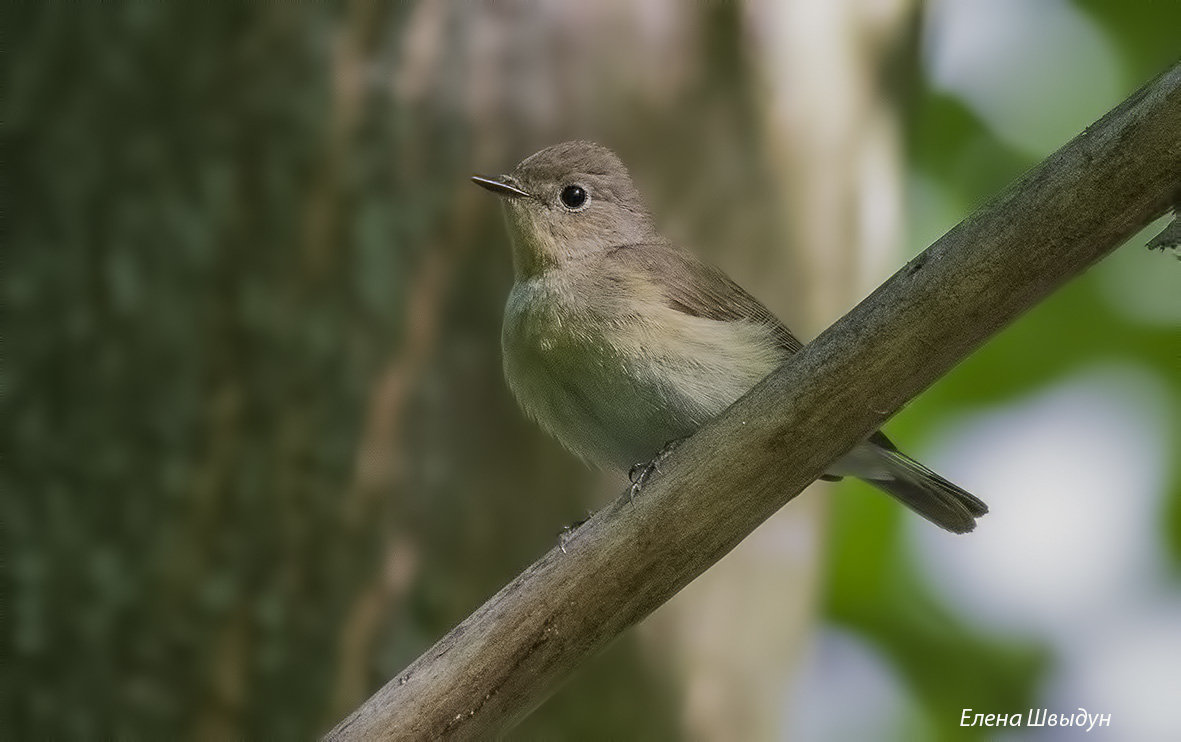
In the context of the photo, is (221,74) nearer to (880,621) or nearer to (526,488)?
(526,488)

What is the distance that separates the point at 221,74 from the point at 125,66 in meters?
0.29

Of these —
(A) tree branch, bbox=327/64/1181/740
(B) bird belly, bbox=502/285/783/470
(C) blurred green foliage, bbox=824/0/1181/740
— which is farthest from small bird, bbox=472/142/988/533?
(C) blurred green foliage, bbox=824/0/1181/740

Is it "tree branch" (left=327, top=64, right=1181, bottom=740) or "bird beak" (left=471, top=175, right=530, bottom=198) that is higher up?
"bird beak" (left=471, top=175, right=530, bottom=198)

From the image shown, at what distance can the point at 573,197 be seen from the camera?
3895 mm

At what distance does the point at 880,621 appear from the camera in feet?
18.3

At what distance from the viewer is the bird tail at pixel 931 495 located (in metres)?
3.40

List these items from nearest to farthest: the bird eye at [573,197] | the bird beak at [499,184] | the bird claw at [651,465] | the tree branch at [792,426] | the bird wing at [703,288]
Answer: the tree branch at [792,426] → the bird claw at [651,465] → the bird beak at [499,184] → the bird wing at [703,288] → the bird eye at [573,197]

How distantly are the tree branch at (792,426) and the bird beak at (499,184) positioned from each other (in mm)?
1460

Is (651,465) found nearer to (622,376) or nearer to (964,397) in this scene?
(622,376)

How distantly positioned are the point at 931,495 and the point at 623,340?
1020 millimetres

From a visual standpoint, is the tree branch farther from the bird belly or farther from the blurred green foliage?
the blurred green foliage

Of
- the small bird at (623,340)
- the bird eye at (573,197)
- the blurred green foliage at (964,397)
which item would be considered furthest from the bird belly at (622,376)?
the blurred green foliage at (964,397)

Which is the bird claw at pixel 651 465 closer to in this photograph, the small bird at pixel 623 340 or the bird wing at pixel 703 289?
the small bird at pixel 623 340

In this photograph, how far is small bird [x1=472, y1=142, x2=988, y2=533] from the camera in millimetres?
3236
